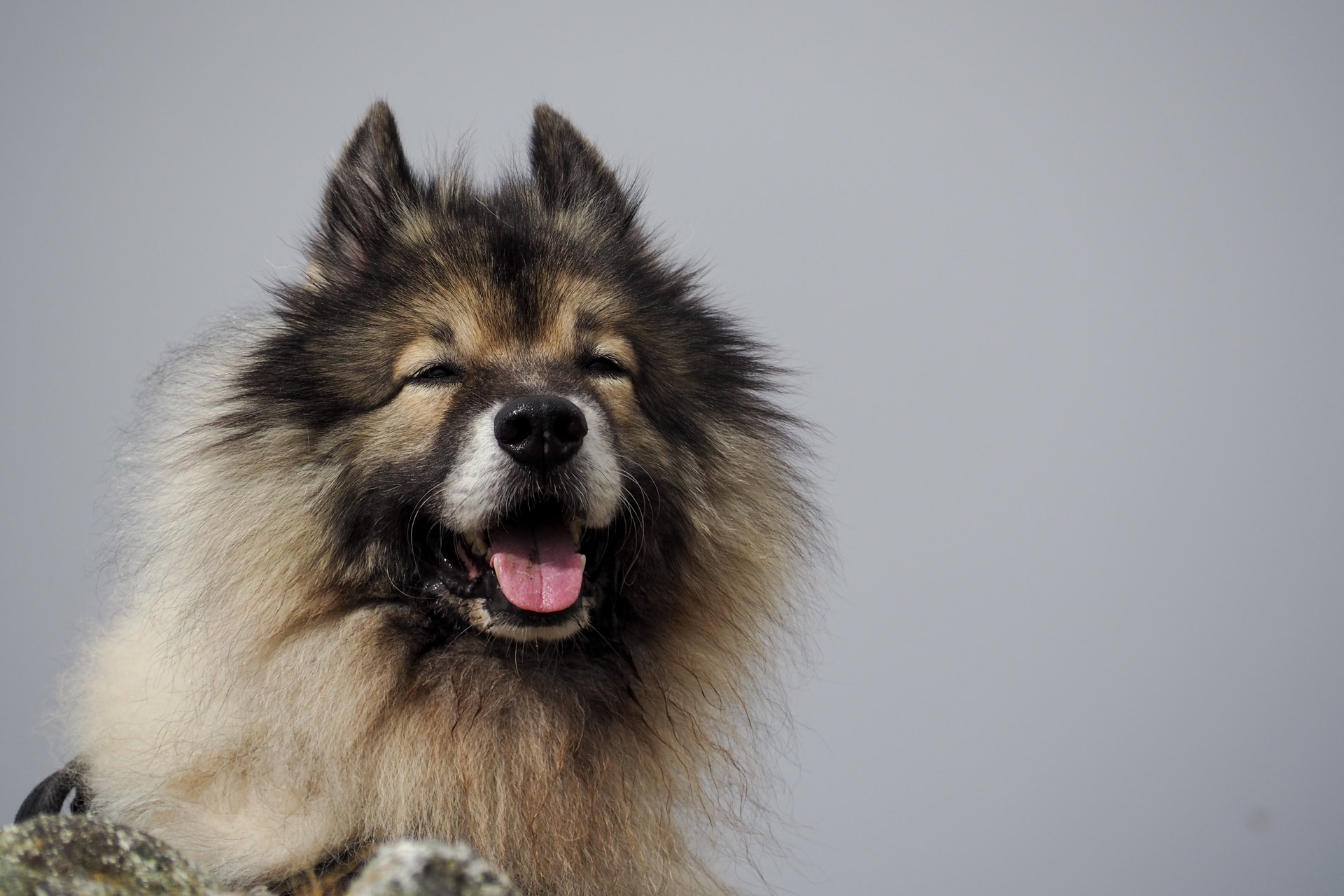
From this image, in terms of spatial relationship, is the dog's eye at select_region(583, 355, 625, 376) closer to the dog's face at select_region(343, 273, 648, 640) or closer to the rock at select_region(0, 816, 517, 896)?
the dog's face at select_region(343, 273, 648, 640)

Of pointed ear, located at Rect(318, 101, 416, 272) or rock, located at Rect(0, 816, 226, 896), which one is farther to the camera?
pointed ear, located at Rect(318, 101, 416, 272)

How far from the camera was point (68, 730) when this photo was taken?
427cm

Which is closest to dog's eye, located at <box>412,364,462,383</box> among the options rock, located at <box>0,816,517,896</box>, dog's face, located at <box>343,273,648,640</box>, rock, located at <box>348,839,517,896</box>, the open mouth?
dog's face, located at <box>343,273,648,640</box>

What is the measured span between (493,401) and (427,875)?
68.0 inches

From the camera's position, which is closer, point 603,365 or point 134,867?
point 134,867

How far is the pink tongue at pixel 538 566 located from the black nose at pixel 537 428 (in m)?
0.29

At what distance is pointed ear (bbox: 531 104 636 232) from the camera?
14.7ft

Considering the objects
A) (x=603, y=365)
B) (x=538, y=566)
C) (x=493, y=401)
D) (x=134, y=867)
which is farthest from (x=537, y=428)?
(x=134, y=867)

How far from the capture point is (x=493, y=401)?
3506mm

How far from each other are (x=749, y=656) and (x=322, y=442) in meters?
1.71

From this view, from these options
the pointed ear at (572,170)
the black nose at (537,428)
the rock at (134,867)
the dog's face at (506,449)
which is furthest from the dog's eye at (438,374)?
the rock at (134,867)

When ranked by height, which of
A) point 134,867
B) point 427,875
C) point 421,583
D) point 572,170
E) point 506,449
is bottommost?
point 134,867

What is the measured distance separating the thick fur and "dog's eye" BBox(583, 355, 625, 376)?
0.01 meters

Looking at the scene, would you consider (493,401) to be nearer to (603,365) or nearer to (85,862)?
(603,365)
